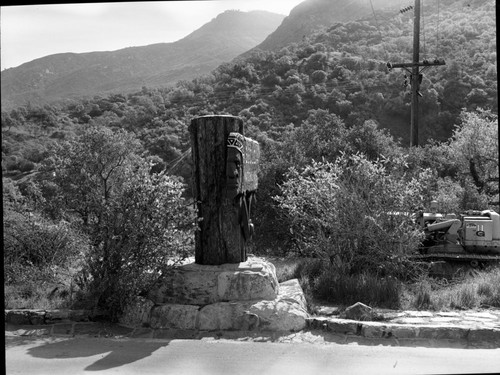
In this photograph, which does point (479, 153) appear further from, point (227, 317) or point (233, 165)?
point (227, 317)

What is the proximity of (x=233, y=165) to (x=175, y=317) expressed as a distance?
6.44 ft

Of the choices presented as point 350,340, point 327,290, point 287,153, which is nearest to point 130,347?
point 350,340

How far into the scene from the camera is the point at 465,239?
991cm

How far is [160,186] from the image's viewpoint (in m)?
6.66

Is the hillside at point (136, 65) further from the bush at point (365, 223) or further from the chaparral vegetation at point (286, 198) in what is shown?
the bush at point (365, 223)

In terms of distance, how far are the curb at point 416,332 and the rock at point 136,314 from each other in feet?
7.15

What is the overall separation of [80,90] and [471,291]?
33209 millimetres

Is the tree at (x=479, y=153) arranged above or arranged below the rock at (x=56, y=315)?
above

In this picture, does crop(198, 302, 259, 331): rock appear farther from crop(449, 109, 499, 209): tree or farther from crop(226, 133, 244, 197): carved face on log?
crop(449, 109, 499, 209): tree

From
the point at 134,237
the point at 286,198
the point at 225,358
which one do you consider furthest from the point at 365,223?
the point at 225,358

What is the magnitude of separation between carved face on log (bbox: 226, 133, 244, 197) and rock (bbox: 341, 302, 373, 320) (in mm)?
1990

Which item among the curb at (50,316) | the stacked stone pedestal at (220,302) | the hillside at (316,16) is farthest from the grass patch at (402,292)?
the hillside at (316,16)

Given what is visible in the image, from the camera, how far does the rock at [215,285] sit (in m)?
6.53

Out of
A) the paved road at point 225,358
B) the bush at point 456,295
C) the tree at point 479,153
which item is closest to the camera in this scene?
the paved road at point 225,358
